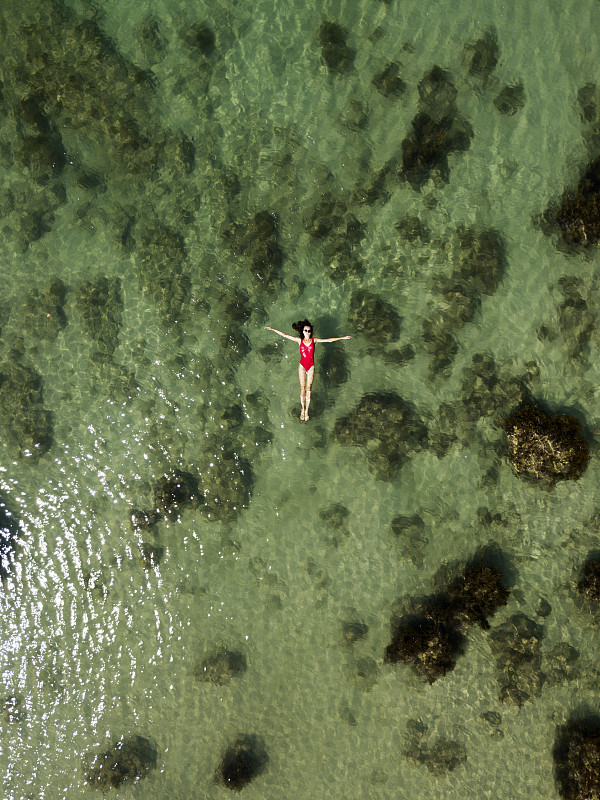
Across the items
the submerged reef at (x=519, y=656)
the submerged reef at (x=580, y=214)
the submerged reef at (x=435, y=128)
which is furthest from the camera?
the submerged reef at (x=519, y=656)

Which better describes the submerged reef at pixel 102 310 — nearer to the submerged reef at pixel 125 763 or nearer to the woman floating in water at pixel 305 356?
the woman floating in water at pixel 305 356

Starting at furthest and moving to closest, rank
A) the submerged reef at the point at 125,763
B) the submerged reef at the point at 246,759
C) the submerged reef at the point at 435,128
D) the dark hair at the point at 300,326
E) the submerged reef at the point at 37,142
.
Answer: the submerged reef at the point at 125,763 < the submerged reef at the point at 246,759 < the submerged reef at the point at 37,142 < the dark hair at the point at 300,326 < the submerged reef at the point at 435,128

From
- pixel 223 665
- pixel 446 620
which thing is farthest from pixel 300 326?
pixel 223 665

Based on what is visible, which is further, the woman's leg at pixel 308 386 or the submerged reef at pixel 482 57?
the woman's leg at pixel 308 386

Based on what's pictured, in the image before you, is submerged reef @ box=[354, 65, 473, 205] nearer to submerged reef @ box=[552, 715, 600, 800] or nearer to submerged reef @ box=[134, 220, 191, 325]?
submerged reef @ box=[134, 220, 191, 325]

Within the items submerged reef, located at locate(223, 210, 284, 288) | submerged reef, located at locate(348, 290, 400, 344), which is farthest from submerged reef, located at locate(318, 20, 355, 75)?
submerged reef, located at locate(348, 290, 400, 344)

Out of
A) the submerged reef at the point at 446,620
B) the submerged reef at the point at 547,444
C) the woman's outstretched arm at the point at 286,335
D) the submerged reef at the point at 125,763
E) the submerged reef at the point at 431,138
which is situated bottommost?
the submerged reef at the point at 125,763

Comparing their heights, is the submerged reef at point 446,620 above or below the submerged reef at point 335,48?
below

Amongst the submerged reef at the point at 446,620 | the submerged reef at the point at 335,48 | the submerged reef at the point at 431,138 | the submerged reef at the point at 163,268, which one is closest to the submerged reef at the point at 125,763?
the submerged reef at the point at 446,620
